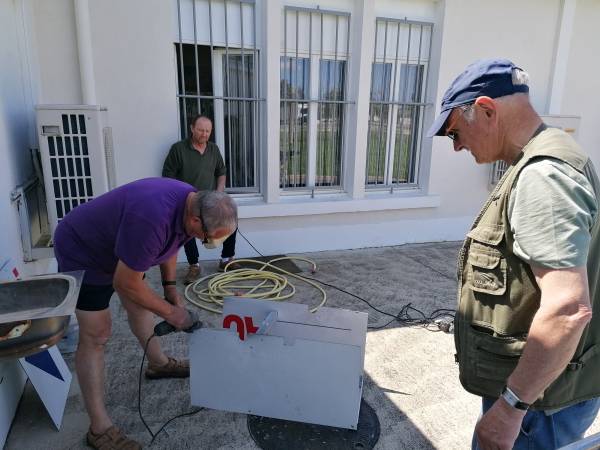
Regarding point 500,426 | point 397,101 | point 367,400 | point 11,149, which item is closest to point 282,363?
point 367,400

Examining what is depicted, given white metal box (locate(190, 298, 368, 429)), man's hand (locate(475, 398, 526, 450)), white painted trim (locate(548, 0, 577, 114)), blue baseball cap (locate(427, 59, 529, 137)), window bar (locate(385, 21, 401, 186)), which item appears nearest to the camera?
man's hand (locate(475, 398, 526, 450))

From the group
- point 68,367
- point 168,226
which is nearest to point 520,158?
point 168,226

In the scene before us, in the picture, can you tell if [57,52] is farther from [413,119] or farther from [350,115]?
[413,119]

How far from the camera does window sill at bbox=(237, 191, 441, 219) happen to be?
4.62 metres

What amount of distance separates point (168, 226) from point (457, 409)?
1937mm

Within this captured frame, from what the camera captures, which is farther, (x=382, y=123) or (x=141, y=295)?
(x=382, y=123)

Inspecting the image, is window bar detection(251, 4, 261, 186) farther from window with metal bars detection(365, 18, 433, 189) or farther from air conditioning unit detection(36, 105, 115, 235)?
air conditioning unit detection(36, 105, 115, 235)

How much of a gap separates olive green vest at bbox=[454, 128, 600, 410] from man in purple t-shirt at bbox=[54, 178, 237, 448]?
1019 millimetres

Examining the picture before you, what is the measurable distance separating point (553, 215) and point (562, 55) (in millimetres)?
5706

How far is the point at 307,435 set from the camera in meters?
2.12

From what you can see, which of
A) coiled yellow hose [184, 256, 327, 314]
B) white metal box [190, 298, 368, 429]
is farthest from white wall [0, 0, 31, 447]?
coiled yellow hose [184, 256, 327, 314]

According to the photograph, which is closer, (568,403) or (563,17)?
(568,403)

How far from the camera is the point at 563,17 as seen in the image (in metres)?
5.21

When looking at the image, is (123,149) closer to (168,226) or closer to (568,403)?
(168,226)
